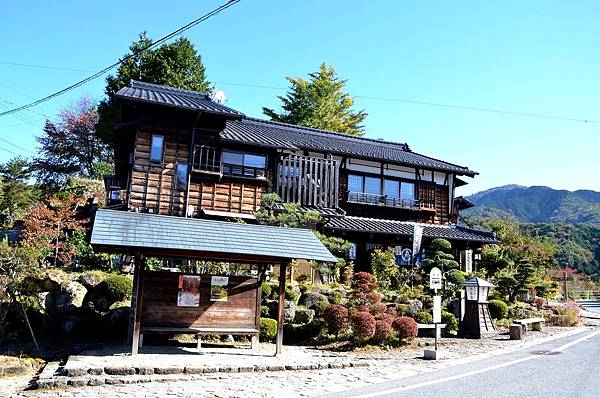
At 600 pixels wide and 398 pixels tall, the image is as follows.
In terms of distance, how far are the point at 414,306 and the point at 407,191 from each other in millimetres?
11876

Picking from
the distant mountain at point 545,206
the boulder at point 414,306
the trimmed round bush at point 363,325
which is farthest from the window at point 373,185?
the distant mountain at point 545,206

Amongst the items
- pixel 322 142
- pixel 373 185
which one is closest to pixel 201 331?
pixel 373 185

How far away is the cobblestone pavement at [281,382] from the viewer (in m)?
8.26

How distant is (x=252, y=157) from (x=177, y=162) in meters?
3.60

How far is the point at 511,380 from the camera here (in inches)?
375

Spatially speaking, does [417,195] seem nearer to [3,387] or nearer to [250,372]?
[250,372]

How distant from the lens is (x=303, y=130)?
30.0 m

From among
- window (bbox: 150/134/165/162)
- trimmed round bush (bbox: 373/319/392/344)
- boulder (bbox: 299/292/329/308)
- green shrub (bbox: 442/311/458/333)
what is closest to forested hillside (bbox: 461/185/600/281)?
green shrub (bbox: 442/311/458/333)

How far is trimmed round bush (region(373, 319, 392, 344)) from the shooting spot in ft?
45.3

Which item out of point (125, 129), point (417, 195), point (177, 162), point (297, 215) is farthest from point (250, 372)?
point (417, 195)

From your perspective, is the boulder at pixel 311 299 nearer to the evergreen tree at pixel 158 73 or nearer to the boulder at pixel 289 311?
the boulder at pixel 289 311

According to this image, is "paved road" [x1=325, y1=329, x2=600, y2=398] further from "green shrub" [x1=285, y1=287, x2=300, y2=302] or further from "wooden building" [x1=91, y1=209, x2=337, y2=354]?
"green shrub" [x1=285, y1=287, x2=300, y2=302]

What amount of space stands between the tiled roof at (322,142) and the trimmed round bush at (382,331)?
11164 mm

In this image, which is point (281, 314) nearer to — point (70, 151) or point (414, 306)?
point (414, 306)
